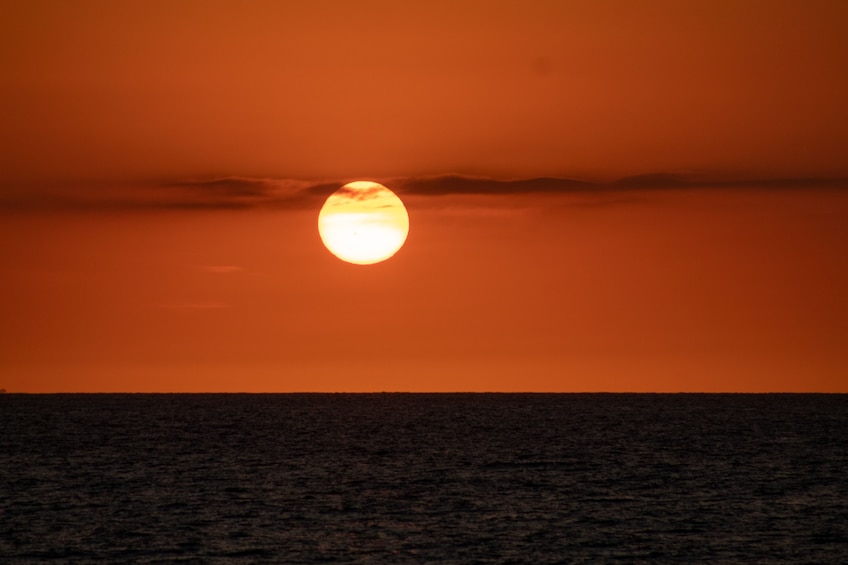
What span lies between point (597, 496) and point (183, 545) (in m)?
32.9

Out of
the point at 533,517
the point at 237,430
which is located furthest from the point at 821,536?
the point at 237,430

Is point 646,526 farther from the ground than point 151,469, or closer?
closer

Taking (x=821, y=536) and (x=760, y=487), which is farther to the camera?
(x=760, y=487)

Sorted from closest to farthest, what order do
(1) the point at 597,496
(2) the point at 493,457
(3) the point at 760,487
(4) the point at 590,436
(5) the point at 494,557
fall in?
(5) the point at 494,557 < (1) the point at 597,496 < (3) the point at 760,487 < (2) the point at 493,457 < (4) the point at 590,436

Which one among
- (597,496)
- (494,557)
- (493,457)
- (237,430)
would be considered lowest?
(494,557)

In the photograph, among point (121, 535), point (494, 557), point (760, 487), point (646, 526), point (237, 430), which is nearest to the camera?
point (494, 557)

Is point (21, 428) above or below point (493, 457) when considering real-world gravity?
above

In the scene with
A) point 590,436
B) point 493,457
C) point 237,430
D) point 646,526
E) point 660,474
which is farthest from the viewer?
point 237,430

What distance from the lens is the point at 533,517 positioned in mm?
70938

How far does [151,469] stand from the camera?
10356 centimetres

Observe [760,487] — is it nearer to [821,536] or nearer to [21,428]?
[821,536]

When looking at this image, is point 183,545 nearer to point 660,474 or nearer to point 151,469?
point 151,469

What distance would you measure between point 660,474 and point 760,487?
41.7ft

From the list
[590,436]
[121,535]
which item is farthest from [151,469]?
[590,436]
